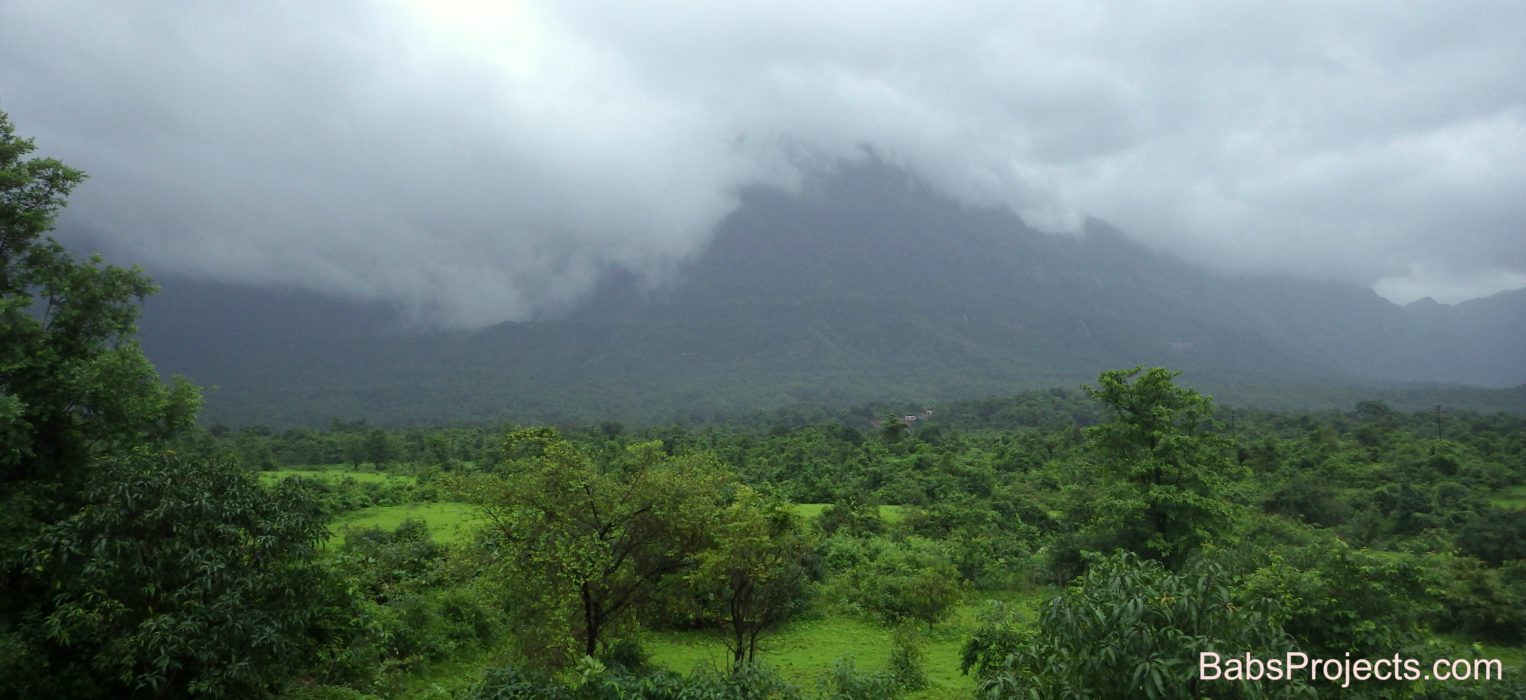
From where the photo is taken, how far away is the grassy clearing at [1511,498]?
3059cm

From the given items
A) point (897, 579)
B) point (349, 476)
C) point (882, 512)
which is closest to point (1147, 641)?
point (897, 579)

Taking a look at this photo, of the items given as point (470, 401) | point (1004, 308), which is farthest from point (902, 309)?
point (470, 401)

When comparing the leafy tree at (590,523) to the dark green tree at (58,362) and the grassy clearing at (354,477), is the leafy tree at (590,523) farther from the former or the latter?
the grassy clearing at (354,477)

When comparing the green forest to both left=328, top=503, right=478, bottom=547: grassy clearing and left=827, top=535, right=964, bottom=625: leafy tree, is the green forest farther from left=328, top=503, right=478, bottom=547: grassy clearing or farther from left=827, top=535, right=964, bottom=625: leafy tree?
left=328, top=503, right=478, bottom=547: grassy clearing

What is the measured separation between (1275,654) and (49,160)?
1865 centimetres

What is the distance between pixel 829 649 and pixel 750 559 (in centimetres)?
801

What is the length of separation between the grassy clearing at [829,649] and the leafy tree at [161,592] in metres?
8.82

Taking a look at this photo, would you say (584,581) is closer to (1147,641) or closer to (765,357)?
(1147,641)

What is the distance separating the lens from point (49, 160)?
12867mm

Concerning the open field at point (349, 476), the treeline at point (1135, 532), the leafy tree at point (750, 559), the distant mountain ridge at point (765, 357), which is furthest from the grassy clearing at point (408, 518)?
the distant mountain ridge at point (765, 357)

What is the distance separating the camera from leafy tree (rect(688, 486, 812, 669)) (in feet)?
40.8

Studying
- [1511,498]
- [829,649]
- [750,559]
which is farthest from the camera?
[1511,498]

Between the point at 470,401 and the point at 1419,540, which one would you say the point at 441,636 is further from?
the point at 470,401

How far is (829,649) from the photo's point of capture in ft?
63.3
